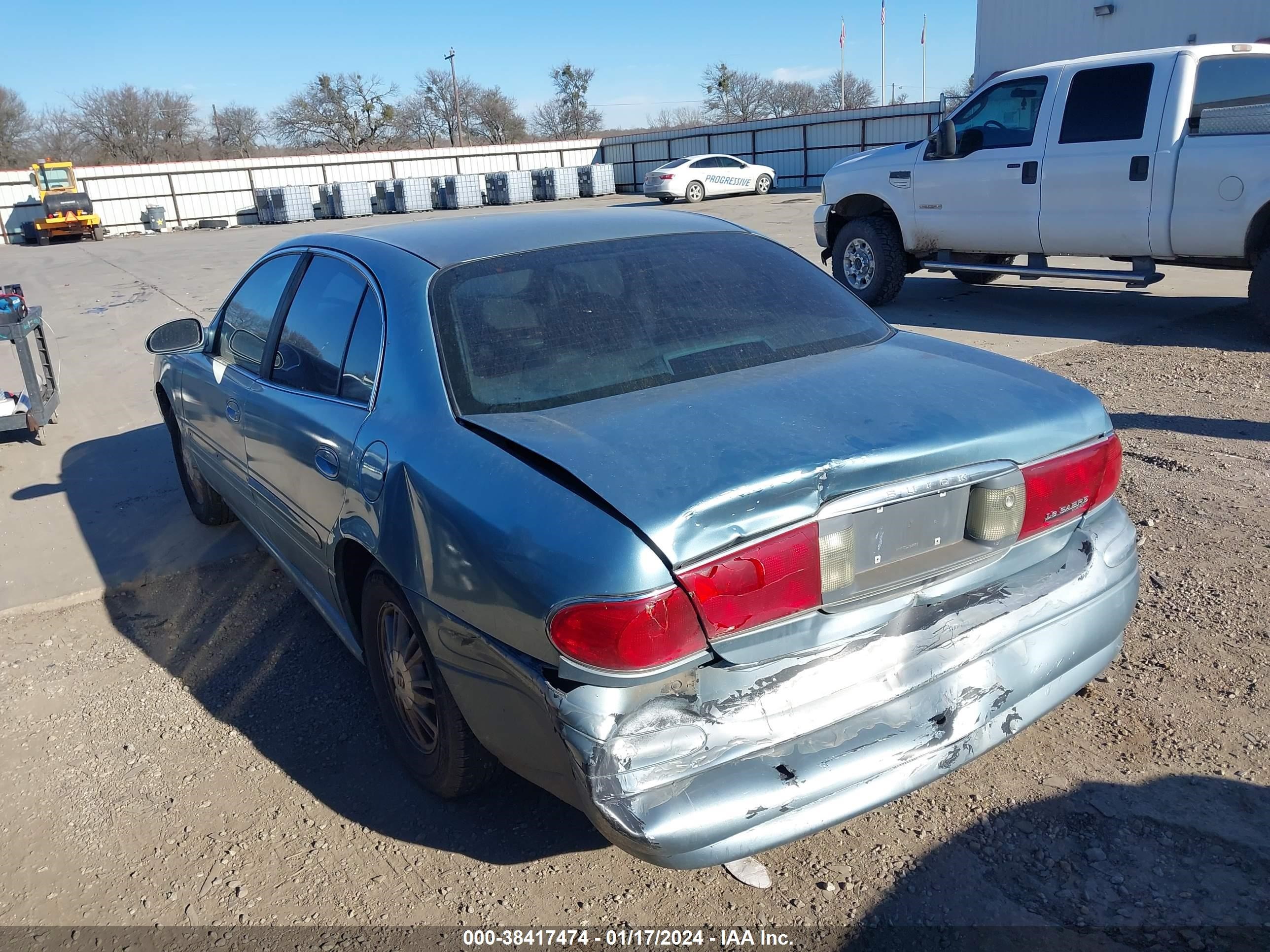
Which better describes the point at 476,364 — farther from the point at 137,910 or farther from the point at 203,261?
the point at 203,261

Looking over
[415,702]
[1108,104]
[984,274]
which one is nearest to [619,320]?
[415,702]

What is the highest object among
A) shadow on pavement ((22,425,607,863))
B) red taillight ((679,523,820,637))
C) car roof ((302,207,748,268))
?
car roof ((302,207,748,268))

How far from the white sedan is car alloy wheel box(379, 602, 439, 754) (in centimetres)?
2842

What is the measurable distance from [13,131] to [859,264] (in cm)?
7260

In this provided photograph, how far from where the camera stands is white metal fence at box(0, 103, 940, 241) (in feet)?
105

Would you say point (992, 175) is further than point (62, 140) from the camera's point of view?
No

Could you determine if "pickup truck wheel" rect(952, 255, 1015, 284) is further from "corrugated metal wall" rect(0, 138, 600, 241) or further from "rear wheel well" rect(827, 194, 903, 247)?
"corrugated metal wall" rect(0, 138, 600, 241)

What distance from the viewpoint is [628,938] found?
2.27 metres

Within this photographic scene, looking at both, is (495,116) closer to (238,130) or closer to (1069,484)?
(238,130)

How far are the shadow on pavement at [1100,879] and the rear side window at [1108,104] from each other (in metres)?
6.65

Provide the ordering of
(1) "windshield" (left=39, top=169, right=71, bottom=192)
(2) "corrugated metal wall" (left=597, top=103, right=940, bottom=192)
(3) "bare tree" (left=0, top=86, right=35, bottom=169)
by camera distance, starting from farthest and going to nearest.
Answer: (3) "bare tree" (left=0, top=86, right=35, bottom=169) → (1) "windshield" (left=39, top=169, right=71, bottom=192) → (2) "corrugated metal wall" (left=597, top=103, right=940, bottom=192)

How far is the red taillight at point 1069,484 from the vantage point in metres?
2.36

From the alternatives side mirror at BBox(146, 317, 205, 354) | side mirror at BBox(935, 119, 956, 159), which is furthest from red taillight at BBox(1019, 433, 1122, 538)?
side mirror at BBox(935, 119, 956, 159)

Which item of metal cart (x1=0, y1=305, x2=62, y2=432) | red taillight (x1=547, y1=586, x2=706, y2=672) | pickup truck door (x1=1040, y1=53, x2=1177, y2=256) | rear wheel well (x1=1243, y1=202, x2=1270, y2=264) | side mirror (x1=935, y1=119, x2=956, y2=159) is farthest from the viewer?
side mirror (x1=935, y1=119, x2=956, y2=159)
